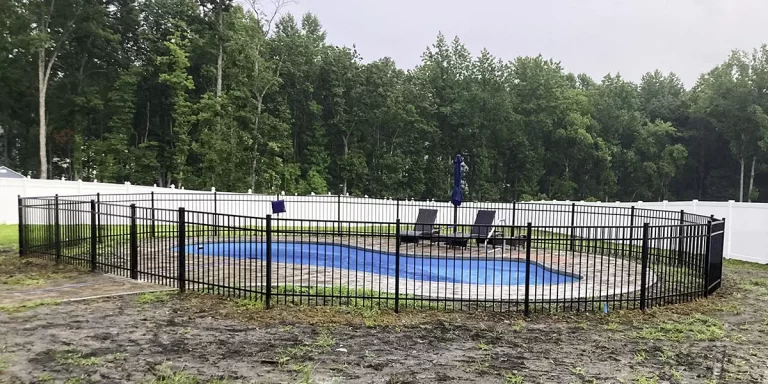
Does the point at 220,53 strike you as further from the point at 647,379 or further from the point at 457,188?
the point at 647,379

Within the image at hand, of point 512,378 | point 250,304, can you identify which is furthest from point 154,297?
point 512,378

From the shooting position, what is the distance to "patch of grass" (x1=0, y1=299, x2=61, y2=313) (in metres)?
7.37

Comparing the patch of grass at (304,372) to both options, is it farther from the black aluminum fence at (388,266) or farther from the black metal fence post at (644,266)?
the black metal fence post at (644,266)

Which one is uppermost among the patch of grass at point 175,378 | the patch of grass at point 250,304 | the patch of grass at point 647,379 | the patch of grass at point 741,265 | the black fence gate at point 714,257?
the black fence gate at point 714,257

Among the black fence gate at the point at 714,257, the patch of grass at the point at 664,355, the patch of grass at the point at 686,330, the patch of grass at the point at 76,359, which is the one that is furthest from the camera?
the black fence gate at the point at 714,257

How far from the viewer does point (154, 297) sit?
8.21 m

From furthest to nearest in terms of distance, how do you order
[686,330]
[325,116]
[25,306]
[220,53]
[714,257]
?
[325,116]
[220,53]
[714,257]
[25,306]
[686,330]

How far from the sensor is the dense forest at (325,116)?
120 feet

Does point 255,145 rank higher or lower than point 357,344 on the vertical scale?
higher

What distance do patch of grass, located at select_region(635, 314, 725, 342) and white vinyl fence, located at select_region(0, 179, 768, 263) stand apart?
7.94 meters

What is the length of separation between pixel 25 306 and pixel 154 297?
1.75 m

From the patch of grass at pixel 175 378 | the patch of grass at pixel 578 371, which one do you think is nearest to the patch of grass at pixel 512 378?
the patch of grass at pixel 578 371

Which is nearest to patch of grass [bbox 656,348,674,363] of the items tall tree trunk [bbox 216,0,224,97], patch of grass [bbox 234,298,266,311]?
patch of grass [bbox 234,298,266,311]

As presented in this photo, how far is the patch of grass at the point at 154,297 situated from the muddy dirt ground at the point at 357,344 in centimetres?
2
